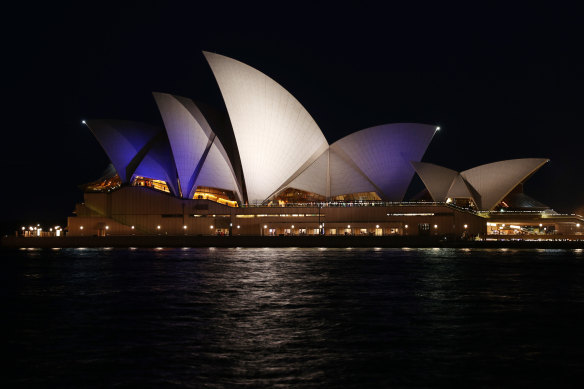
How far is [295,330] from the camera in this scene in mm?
13695

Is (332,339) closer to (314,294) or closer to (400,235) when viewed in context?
(314,294)

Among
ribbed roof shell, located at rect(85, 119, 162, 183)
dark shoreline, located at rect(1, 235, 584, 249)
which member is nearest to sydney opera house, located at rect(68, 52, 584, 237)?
ribbed roof shell, located at rect(85, 119, 162, 183)

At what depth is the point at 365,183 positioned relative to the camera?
59.1 metres

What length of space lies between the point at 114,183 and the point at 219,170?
1182cm

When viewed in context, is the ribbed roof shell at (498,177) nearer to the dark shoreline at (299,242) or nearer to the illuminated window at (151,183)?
the dark shoreline at (299,242)

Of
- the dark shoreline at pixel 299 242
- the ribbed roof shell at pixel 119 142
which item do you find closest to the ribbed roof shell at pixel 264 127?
the dark shoreline at pixel 299 242

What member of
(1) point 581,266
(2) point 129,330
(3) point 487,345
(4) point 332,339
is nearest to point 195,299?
(2) point 129,330

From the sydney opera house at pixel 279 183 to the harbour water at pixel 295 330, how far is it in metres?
29.9

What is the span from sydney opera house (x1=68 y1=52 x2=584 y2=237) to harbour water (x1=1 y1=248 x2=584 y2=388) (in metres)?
29.9

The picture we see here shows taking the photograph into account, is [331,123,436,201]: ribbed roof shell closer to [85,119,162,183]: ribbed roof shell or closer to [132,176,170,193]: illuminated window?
[132,176,170,193]: illuminated window

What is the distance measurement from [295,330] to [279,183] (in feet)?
142

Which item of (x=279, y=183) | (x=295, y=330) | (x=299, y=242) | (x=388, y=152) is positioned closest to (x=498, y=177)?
(x=388, y=152)

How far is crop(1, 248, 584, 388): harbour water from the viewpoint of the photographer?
9.99 metres

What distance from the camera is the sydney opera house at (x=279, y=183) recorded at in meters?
55.6
